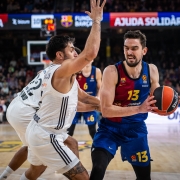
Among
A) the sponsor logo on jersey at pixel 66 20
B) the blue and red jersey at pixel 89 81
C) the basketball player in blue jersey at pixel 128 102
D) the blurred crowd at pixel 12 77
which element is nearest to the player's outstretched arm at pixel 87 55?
the basketball player in blue jersey at pixel 128 102

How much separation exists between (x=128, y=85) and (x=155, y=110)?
48 centimetres

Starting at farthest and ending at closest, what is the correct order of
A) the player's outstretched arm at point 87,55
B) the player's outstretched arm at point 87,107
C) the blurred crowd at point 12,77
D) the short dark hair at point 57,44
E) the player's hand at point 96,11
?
the blurred crowd at point 12,77 → the player's outstretched arm at point 87,107 → the short dark hair at point 57,44 → the player's hand at point 96,11 → the player's outstretched arm at point 87,55

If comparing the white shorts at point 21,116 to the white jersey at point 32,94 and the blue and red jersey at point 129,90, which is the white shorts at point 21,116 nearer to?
the white jersey at point 32,94

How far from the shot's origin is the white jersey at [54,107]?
11.3 feet

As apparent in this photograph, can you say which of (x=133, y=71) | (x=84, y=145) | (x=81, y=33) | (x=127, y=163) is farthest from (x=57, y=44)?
(x=81, y=33)

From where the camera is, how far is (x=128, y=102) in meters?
4.09

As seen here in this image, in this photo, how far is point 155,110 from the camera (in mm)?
3740

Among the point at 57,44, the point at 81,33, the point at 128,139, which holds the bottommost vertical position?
the point at 128,139

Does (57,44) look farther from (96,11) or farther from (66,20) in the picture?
(66,20)

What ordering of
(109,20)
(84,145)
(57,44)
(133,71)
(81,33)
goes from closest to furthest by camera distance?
(57,44)
(133,71)
(84,145)
(109,20)
(81,33)

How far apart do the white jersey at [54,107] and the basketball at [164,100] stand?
87cm

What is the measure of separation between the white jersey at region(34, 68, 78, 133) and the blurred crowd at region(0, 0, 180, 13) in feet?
52.7

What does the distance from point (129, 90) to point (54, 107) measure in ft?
3.22

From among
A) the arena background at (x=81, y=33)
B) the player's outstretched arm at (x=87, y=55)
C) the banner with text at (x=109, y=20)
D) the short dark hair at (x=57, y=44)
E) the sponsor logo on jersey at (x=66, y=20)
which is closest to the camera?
the player's outstretched arm at (x=87, y=55)
